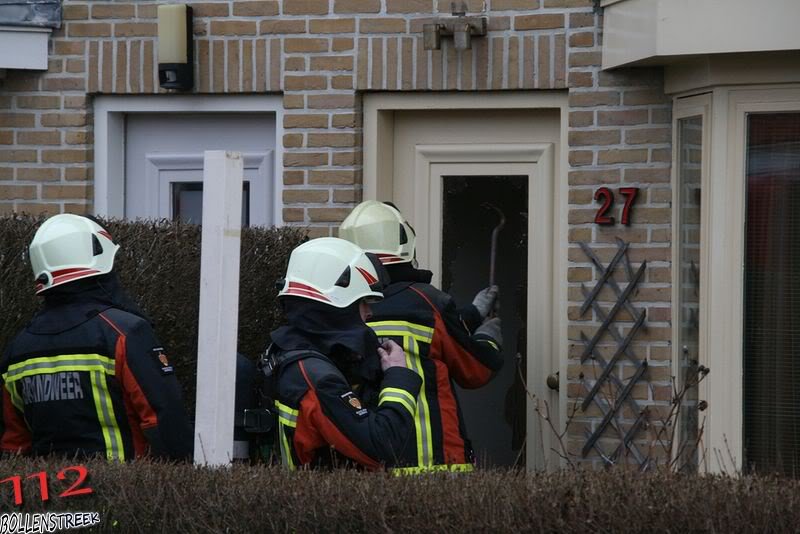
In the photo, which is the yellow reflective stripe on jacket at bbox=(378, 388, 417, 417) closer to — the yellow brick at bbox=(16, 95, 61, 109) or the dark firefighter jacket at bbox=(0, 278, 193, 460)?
the dark firefighter jacket at bbox=(0, 278, 193, 460)

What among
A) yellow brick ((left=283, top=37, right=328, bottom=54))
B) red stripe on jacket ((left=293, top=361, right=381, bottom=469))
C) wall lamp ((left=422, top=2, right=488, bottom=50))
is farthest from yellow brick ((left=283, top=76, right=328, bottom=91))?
red stripe on jacket ((left=293, top=361, right=381, bottom=469))

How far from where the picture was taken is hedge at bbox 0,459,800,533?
12.1 feet

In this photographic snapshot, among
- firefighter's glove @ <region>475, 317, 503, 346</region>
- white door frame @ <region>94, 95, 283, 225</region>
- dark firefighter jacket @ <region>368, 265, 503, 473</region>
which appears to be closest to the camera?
dark firefighter jacket @ <region>368, 265, 503, 473</region>

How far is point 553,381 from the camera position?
23.6ft

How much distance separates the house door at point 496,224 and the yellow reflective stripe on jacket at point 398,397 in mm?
2552

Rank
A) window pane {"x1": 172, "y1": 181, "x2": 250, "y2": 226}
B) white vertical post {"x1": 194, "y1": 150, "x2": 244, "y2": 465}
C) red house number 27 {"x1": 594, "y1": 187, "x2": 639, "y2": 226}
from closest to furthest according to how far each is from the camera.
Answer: white vertical post {"x1": 194, "y1": 150, "x2": 244, "y2": 465} → red house number 27 {"x1": 594, "y1": 187, "x2": 639, "y2": 226} → window pane {"x1": 172, "y1": 181, "x2": 250, "y2": 226}

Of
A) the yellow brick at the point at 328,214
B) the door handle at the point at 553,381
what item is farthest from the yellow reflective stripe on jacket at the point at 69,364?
the door handle at the point at 553,381

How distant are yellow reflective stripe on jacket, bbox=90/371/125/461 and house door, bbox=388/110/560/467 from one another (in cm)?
274

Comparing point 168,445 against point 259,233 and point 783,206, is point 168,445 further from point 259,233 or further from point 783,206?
point 783,206

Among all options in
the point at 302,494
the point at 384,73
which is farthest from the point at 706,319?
the point at 302,494

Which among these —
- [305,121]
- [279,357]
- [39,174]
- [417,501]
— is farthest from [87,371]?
[39,174]

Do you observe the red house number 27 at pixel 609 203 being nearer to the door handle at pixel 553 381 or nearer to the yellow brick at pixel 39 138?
the door handle at pixel 553 381

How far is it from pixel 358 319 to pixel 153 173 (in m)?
3.13

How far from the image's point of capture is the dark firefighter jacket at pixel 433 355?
542 cm
